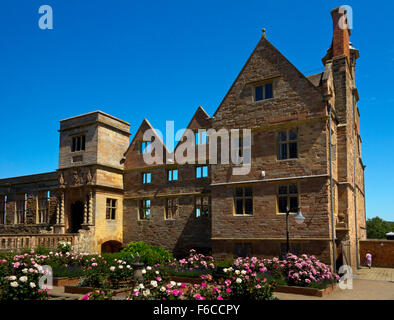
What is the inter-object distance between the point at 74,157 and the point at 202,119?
442 inches

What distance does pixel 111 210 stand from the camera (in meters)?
30.1

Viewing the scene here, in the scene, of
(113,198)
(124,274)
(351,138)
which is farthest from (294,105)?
(113,198)

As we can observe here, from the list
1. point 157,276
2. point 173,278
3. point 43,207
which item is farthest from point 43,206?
point 157,276

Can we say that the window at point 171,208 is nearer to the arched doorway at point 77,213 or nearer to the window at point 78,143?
the arched doorway at point 77,213

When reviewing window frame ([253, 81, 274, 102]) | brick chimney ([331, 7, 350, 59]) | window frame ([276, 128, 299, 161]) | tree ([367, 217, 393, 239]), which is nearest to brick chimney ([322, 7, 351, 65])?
brick chimney ([331, 7, 350, 59])

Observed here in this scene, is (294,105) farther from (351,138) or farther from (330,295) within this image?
(330,295)

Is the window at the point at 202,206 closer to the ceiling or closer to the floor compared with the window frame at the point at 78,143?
closer to the floor

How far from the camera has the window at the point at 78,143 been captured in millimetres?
30616

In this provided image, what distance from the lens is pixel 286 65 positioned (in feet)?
71.7

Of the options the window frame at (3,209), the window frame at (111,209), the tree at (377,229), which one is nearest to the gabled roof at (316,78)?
the window frame at (111,209)

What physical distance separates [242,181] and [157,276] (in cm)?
906

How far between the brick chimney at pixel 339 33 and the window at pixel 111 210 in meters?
20.1

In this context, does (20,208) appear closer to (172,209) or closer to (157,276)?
(172,209)

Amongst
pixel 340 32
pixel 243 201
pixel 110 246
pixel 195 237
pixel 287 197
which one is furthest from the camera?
pixel 110 246
